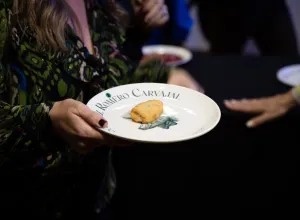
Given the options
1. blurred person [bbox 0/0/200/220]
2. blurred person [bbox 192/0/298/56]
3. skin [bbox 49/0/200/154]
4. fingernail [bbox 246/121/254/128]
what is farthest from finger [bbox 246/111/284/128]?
blurred person [bbox 192/0/298/56]

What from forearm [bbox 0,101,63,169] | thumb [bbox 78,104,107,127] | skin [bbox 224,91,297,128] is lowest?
skin [bbox 224,91,297,128]

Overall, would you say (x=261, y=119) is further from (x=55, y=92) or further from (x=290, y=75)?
(x=55, y=92)

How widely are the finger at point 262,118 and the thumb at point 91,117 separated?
570 millimetres

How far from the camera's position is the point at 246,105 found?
1.01 meters

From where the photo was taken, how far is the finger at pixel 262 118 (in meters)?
0.99

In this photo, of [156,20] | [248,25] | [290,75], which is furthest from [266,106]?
[248,25]

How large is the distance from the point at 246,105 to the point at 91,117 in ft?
1.92

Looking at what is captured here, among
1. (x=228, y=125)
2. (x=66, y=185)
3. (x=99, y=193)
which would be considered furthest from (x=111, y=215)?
(x=228, y=125)

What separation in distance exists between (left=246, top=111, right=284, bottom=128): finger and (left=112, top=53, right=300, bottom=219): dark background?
0.06 feet

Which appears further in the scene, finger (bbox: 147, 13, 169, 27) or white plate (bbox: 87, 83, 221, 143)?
finger (bbox: 147, 13, 169, 27)

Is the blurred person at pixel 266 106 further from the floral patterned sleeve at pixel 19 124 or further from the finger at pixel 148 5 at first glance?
the floral patterned sleeve at pixel 19 124

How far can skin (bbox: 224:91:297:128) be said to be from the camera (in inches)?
39.1

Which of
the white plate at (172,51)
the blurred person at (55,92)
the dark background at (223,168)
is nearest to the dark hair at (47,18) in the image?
the blurred person at (55,92)

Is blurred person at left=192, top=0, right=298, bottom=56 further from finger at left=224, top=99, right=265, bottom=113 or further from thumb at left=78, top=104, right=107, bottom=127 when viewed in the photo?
thumb at left=78, top=104, right=107, bottom=127
